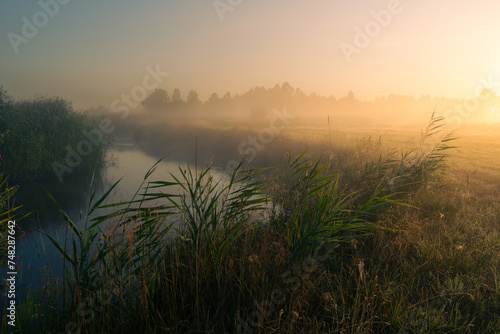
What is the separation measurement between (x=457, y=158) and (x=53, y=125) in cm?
1852

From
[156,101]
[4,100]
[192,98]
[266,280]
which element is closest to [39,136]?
[4,100]

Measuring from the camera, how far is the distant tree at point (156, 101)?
263 ft

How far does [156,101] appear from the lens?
263 feet

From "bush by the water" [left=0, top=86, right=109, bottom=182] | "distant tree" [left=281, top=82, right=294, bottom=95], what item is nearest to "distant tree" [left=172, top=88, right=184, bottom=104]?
"distant tree" [left=281, top=82, right=294, bottom=95]

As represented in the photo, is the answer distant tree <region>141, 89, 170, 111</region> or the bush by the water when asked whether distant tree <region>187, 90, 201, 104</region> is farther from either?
the bush by the water

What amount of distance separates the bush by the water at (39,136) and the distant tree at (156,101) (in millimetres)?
63807

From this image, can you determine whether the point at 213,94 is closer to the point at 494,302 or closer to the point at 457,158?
the point at 457,158

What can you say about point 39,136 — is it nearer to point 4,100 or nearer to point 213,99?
point 4,100

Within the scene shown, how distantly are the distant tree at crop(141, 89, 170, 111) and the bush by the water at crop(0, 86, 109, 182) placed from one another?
6381 cm

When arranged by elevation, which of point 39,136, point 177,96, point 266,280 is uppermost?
point 177,96

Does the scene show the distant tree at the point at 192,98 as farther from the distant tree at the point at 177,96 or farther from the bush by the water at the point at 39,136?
the bush by the water at the point at 39,136

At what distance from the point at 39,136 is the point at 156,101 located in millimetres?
68783

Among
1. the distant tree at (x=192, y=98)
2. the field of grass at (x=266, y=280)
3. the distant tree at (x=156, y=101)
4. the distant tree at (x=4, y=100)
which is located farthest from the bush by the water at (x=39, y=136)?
Answer: the distant tree at (x=192, y=98)

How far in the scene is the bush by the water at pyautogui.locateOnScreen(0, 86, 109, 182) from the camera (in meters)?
12.8
